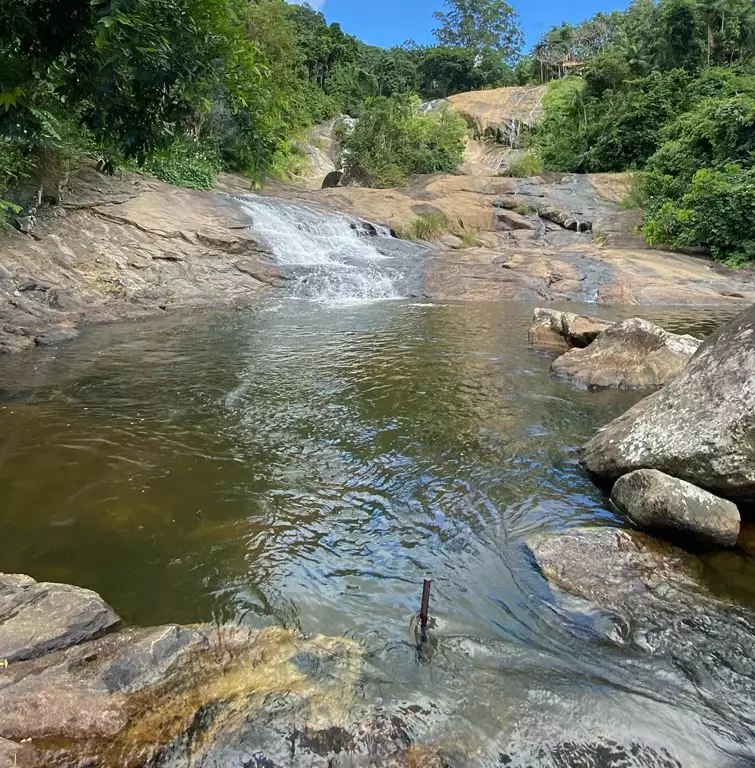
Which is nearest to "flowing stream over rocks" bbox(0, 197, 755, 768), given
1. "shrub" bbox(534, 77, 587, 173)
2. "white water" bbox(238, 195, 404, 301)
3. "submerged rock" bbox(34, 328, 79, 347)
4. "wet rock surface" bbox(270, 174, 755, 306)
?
"submerged rock" bbox(34, 328, 79, 347)

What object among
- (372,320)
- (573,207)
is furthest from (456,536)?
(573,207)

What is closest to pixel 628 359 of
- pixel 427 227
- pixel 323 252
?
pixel 323 252

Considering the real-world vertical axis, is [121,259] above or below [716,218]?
below

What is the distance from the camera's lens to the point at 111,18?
9.25 ft

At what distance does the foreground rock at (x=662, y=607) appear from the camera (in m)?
2.69

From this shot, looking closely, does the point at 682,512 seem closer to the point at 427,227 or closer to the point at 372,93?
the point at 427,227

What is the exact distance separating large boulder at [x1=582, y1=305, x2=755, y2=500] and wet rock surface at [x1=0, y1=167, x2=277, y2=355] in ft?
30.6

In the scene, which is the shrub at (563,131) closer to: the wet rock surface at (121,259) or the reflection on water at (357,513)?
the wet rock surface at (121,259)

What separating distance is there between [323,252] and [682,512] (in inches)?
616

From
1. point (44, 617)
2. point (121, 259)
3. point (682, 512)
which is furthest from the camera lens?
point (121, 259)

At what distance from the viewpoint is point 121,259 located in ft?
46.5

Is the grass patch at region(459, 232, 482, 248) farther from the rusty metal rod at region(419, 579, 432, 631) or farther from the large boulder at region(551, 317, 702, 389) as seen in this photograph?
the rusty metal rod at region(419, 579, 432, 631)

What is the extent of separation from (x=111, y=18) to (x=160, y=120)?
61.7 inches

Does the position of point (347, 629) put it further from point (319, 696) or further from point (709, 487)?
point (709, 487)
